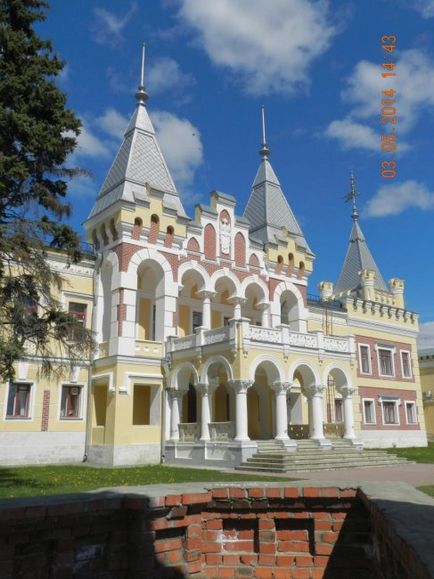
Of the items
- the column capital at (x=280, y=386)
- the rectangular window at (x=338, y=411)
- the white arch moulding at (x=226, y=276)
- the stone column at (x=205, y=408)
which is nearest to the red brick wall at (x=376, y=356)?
the rectangular window at (x=338, y=411)

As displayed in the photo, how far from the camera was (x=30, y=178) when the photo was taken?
1383 centimetres

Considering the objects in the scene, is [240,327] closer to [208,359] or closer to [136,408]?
[208,359]

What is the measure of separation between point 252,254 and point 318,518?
23.9 metres

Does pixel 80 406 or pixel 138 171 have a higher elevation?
pixel 138 171

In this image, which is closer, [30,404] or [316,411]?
[30,404]

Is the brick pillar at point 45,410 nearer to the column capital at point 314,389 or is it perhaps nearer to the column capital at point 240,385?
the column capital at point 240,385

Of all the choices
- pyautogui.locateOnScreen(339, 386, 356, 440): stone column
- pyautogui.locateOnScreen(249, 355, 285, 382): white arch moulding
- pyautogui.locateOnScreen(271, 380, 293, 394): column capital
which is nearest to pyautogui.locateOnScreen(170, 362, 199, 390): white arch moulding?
pyautogui.locateOnScreen(249, 355, 285, 382): white arch moulding

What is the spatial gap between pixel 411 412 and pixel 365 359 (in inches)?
214

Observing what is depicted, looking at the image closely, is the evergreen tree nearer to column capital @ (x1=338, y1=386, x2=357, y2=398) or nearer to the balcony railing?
the balcony railing

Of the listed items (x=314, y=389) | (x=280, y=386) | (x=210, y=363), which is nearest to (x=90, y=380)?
(x=210, y=363)

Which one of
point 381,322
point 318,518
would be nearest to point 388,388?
point 381,322

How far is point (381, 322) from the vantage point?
36.1 m

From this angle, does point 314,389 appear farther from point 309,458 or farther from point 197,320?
point 197,320

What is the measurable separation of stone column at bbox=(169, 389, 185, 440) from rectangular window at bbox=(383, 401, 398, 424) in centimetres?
1609
